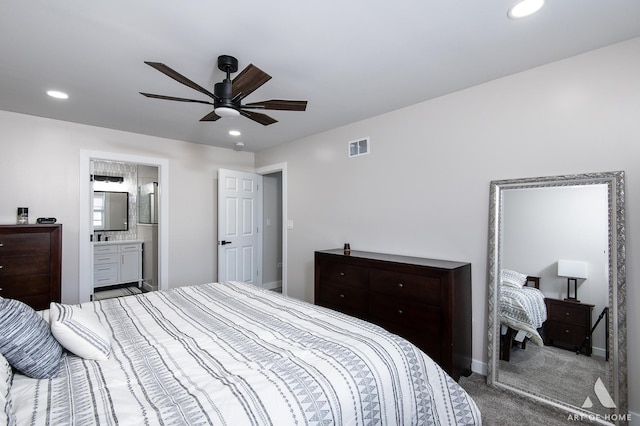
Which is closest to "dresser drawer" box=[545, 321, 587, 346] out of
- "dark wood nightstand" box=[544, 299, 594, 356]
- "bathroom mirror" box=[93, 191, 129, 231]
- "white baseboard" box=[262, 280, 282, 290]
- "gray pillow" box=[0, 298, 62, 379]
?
"dark wood nightstand" box=[544, 299, 594, 356]

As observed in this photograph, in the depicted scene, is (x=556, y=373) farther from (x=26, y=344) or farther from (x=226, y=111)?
(x=26, y=344)

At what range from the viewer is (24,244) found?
2877 mm

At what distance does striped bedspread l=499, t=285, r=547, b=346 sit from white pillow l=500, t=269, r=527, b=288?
3 centimetres

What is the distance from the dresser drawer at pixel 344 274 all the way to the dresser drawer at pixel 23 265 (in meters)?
2.77

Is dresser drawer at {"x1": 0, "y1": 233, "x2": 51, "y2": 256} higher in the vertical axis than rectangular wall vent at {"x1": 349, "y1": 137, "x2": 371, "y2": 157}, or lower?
lower

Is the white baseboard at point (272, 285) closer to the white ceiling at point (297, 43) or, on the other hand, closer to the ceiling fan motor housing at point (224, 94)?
the white ceiling at point (297, 43)

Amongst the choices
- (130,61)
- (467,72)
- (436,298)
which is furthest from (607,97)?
(130,61)

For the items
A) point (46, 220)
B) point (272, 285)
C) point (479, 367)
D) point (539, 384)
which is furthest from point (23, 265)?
point (539, 384)

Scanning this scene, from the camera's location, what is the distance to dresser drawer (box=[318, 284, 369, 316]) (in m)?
2.94

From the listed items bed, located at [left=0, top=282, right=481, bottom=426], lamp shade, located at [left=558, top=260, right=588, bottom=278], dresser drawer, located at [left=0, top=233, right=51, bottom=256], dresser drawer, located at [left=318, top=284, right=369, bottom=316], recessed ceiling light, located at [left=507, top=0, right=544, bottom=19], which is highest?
recessed ceiling light, located at [left=507, top=0, right=544, bottom=19]

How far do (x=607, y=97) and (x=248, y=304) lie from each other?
2.82 meters

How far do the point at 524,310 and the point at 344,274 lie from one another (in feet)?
5.07

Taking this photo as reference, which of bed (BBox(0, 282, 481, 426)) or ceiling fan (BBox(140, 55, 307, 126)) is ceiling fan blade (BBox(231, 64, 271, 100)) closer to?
ceiling fan (BBox(140, 55, 307, 126))

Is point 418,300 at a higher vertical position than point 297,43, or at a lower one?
lower
